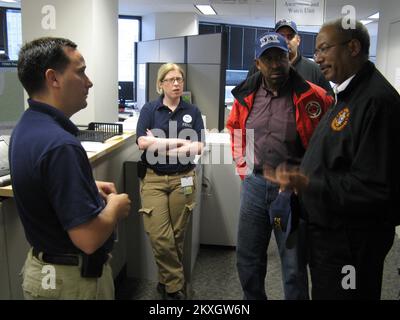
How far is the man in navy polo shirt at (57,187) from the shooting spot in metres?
0.99

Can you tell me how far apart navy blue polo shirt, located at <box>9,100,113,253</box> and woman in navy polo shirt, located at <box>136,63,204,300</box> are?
113cm

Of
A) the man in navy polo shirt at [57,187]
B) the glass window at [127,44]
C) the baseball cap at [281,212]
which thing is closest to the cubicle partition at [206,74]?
the baseball cap at [281,212]

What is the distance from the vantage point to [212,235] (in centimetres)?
308

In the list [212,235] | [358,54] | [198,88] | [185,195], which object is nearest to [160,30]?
[198,88]

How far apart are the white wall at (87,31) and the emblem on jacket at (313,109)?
164 centimetres

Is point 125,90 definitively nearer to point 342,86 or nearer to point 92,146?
point 92,146

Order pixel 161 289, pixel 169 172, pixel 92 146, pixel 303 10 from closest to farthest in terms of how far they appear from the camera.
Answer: pixel 92 146 < pixel 169 172 < pixel 161 289 < pixel 303 10

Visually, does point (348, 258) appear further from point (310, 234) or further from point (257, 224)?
point (257, 224)

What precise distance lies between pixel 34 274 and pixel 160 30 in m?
7.27

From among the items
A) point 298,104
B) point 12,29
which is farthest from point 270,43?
point 12,29

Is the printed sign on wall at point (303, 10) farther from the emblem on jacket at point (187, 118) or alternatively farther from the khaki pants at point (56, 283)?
the khaki pants at point (56, 283)

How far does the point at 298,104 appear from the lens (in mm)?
1745

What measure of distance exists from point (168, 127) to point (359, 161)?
1.30 m

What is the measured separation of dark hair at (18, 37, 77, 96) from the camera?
1.07 meters
